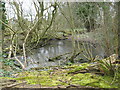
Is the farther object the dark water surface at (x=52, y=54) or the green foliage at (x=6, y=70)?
the dark water surface at (x=52, y=54)

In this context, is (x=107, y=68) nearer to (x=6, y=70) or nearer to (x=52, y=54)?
(x=6, y=70)

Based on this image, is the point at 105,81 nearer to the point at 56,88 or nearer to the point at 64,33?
the point at 56,88

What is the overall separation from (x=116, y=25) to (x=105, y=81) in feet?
3.67

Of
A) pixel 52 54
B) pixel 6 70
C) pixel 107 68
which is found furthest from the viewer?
pixel 52 54

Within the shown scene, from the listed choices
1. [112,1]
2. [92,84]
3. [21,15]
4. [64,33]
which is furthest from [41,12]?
[64,33]

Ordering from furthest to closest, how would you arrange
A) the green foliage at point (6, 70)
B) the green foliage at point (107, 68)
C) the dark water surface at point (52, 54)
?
1. the dark water surface at point (52, 54)
2. the green foliage at point (6, 70)
3. the green foliage at point (107, 68)

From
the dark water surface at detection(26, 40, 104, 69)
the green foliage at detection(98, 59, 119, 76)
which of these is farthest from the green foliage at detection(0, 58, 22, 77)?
the green foliage at detection(98, 59, 119, 76)

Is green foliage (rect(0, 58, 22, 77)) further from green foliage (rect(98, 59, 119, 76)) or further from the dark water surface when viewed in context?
green foliage (rect(98, 59, 119, 76))

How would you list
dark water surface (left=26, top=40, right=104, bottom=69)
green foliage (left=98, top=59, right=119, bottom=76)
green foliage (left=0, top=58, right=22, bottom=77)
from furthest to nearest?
dark water surface (left=26, top=40, right=104, bottom=69) → green foliage (left=0, top=58, right=22, bottom=77) → green foliage (left=98, top=59, right=119, bottom=76)

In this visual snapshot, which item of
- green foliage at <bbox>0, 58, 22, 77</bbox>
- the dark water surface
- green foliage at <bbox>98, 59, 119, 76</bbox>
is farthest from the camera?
the dark water surface

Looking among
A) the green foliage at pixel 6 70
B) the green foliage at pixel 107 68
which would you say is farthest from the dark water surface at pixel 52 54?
the green foliage at pixel 107 68

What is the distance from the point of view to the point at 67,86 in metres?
2.25

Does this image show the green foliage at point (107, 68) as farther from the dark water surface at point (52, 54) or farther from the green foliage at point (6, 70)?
the green foliage at point (6, 70)

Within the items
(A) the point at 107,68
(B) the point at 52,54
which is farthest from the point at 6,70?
(B) the point at 52,54
